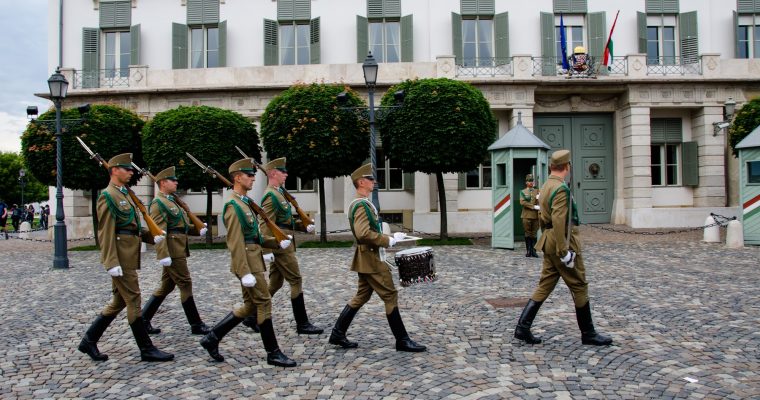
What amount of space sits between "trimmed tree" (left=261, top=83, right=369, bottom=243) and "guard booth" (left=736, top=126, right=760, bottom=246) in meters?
10.3

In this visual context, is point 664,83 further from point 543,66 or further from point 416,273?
point 416,273

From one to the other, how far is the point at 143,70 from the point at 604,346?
68.7ft

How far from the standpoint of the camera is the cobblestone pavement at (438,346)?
4.67 metres

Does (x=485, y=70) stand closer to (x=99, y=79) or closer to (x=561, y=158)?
(x=99, y=79)

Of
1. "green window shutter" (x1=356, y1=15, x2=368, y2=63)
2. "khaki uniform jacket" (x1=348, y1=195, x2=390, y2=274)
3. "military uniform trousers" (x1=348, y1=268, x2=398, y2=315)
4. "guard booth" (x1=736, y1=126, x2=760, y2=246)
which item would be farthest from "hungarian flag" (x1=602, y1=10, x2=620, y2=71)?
"military uniform trousers" (x1=348, y1=268, x2=398, y2=315)

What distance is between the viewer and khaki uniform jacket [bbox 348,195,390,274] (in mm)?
5645

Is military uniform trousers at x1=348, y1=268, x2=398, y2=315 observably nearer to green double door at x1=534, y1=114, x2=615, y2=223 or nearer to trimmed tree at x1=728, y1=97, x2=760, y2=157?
trimmed tree at x1=728, y1=97, x2=760, y2=157

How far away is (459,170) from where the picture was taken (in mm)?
17203

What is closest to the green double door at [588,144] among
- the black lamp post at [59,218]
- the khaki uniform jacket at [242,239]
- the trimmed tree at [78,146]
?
the trimmed tree at [78,146]

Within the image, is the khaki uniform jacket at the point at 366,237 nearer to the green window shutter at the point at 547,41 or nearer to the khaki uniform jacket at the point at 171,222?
the khaki uniform jacket at the point at 171,222

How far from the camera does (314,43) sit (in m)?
23.0

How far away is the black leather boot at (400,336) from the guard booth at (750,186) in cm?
1330

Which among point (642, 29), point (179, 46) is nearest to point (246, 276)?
point (179, 46)

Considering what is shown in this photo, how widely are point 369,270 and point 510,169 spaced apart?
→ 1009 centimetres
